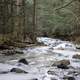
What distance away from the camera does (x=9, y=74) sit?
436 inches

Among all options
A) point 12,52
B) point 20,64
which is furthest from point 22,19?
point 20,64

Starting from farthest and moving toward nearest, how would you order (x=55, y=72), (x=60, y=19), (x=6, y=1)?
(x=60, y=19) < (x=6, y=1) < (x=55, y=72)

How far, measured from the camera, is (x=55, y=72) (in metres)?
12.1

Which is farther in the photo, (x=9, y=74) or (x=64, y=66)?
(x=64, y=66)

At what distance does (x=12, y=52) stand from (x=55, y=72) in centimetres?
700

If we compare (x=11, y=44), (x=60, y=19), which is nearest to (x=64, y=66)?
(x=11, y=44)

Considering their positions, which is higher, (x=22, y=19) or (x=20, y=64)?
(x=22, y=19)

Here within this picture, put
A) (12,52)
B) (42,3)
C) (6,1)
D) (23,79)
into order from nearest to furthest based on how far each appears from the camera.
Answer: (23,79) → (12,52) → (6,1) → (42,3)

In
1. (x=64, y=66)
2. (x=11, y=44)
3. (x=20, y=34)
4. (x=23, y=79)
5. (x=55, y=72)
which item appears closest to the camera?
(x=23, y=79)

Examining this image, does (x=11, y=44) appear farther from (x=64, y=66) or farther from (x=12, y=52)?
(x=64, y=66)

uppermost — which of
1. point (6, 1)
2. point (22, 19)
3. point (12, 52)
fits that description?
point (6, 1)

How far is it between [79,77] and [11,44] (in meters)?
11.3

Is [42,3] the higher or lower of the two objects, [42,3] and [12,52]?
the higher

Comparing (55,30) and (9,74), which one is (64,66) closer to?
(9,74)
